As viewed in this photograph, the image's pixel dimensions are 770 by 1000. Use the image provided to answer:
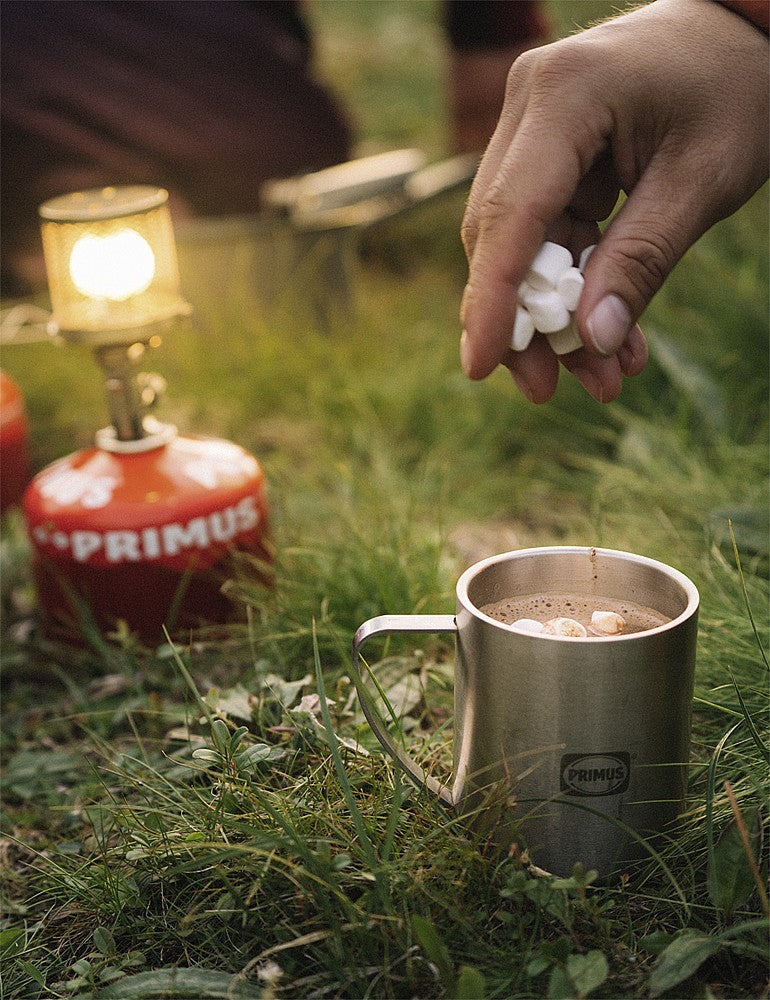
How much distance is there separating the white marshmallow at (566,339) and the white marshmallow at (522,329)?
1.4 inches

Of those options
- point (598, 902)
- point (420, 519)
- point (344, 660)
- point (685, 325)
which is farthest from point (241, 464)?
point (685, 325)

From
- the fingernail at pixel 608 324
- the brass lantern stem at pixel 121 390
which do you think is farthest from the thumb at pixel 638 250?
the brass lantern stem at pixel 121 390

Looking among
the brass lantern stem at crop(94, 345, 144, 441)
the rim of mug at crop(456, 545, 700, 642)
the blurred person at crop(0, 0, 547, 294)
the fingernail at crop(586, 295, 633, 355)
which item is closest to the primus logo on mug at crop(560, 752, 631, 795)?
the rim of mug at crop(456, 545, 700, 642)

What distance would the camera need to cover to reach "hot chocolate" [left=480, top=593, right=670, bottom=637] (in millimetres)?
1189

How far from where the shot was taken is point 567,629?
1176 mm

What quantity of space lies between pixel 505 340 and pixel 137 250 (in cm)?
112

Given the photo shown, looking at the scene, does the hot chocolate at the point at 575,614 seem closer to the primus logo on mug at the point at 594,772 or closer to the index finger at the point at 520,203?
the primus logo on mug at the point at 594,772

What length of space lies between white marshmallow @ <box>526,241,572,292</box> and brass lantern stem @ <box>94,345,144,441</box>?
1.10 metres

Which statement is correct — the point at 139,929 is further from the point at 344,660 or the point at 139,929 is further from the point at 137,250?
the point at 137,250

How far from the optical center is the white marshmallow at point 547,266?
1.22m

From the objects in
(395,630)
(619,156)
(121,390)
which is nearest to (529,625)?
(395,630)

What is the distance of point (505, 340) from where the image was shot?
125cm

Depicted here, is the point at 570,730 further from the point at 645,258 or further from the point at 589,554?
the point at 645,258

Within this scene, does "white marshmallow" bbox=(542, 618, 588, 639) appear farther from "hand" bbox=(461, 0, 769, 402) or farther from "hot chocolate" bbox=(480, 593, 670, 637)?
"hand" bbox=(461, 0, 769, 402)
